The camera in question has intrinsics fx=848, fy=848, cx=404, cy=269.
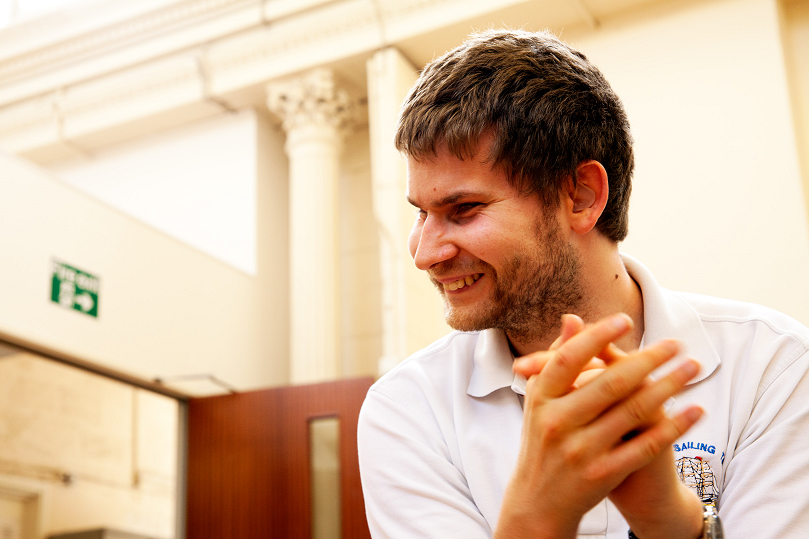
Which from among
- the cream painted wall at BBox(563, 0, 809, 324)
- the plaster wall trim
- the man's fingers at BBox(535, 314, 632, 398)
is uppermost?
the plaster wall trim

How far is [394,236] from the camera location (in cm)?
697

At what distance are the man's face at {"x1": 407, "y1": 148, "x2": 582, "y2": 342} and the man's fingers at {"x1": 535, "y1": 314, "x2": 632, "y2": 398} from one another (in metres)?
0.50

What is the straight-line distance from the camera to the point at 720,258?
20.5ft

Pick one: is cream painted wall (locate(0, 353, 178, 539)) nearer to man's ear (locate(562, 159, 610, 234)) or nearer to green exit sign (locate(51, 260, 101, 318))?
green exit sign (locate(51, 260, 101, 318))

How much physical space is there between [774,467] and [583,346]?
0.51 metres

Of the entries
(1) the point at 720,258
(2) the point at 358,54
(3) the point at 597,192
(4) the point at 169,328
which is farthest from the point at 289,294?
(3) the point at 597,192

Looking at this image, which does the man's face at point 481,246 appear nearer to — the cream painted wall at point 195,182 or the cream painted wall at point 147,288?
the cream painted wall at point 147,288

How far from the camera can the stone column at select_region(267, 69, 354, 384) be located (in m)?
7.32

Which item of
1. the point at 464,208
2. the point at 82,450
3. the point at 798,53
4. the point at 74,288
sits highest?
the point at 798,53

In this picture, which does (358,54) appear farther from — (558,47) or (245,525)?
(558,47)

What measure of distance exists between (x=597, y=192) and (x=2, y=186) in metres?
4.65

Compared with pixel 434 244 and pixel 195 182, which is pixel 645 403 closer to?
pixel 434 244

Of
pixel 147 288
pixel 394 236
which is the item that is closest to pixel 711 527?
pixel 147 288

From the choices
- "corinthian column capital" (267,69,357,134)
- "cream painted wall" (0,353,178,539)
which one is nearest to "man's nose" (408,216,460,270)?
"corinthian column capital" (267,69,357,134)
